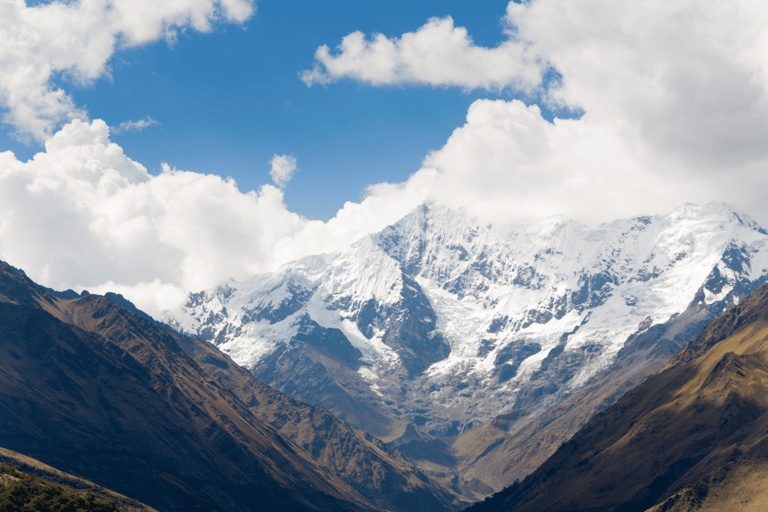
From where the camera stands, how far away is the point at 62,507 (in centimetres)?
14112

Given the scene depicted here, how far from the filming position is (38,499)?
141 meters

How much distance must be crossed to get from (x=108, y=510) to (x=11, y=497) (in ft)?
56.0

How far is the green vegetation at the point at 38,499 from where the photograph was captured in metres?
138

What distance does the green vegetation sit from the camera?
138 m

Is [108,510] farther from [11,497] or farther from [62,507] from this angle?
[11,497]

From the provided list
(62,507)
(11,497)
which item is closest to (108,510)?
(62,507)

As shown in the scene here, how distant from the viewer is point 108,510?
14538 cm

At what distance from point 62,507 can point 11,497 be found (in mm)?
9087

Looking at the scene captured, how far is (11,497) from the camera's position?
13988 centimetres

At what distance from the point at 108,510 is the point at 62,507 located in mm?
8330
